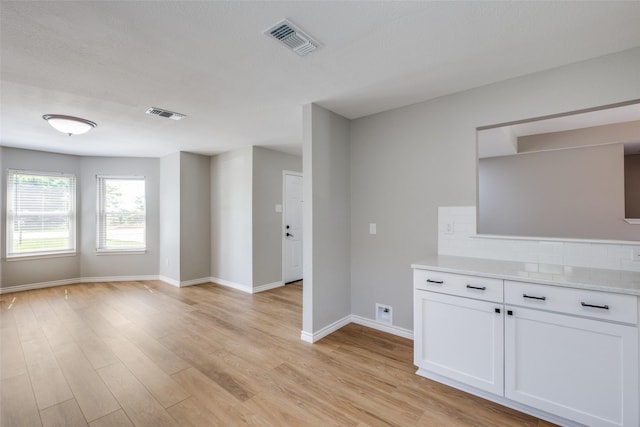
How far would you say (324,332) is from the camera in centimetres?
303

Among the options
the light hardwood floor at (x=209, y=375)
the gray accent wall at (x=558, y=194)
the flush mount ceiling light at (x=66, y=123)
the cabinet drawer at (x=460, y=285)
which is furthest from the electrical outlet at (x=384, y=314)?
the flush mount ceiling light at (x=66, y=123)

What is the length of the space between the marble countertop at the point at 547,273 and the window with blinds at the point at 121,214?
560cm

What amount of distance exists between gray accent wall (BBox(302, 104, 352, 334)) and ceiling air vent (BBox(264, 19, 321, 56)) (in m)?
1.01

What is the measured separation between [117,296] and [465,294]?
506 cm

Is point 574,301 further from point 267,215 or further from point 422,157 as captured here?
point 267,215

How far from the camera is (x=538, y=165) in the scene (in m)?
5.46

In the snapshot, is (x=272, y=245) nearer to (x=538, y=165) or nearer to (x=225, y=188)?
(x=225, y=188)

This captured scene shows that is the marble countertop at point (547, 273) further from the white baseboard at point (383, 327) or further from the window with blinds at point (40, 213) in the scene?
the window with blinds at point (40, 213)

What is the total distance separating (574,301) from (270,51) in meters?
2.50

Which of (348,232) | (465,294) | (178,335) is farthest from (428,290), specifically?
(178,335)

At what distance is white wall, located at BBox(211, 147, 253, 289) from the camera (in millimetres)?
4863

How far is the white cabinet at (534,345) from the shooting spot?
5.10 feet

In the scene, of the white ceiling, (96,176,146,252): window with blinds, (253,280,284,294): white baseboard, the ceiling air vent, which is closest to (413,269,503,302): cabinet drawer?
the white ceiling

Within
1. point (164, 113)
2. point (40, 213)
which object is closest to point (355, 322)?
point (164, 113)
